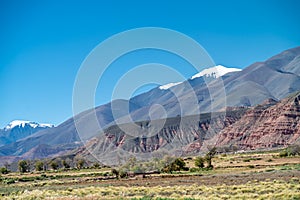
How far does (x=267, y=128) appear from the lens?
164500 millimetres

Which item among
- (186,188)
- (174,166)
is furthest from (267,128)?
(186,188)

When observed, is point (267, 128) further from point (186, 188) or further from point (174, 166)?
point (186, 188)

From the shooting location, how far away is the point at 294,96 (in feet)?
561

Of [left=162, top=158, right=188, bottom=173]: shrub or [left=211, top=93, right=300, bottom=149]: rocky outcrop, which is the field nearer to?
[left=162, top=158, right=188, bottom=173]: shrub

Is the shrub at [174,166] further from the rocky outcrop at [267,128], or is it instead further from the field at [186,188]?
the rocky outcrop at [267,128]

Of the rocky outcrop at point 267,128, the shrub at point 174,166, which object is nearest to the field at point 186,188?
the shrub at point 174,166

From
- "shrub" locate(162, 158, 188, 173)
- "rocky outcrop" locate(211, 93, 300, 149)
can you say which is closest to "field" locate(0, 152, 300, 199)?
"shrub" locate(162, 158, 188, 173)

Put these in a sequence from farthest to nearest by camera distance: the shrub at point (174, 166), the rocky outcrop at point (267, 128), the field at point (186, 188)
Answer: the rocky outcrop at point (267, 128) < the shrub at point (174, 166) < the field at point (186, 188)

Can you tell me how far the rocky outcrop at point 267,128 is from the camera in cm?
15600

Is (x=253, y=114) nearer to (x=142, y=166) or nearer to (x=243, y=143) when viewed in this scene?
(x=243, y=143)

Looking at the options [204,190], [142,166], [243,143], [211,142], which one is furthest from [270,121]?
[204,190]

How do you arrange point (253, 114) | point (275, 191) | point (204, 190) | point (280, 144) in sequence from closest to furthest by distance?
point (275, 191) → point (204, 190) → point (280, 144) → point (253, 114)

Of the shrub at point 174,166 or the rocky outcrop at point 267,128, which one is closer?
the shrub at point 174,166

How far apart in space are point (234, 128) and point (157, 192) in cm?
15528
